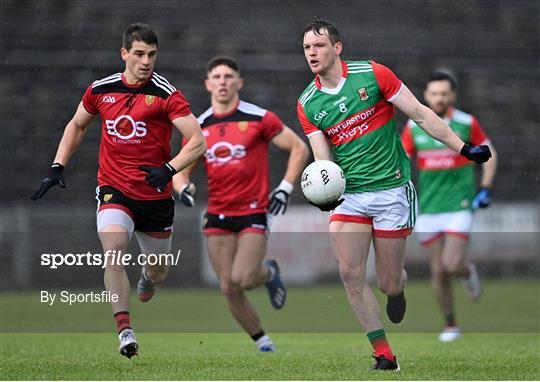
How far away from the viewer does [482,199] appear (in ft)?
35.3

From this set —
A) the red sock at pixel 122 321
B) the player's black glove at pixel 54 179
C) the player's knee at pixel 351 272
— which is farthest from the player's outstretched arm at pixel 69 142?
the player's knee at pixel 351 272

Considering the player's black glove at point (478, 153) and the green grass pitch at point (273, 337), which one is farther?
the green grass pitch at point (273, 337)

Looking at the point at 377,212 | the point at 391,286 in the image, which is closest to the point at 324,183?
the point at 377,212

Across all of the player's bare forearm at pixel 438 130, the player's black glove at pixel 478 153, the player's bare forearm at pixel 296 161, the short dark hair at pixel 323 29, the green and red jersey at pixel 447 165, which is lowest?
the player's black glove at pixel 478 153

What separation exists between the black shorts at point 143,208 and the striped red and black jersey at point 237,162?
3.70ft

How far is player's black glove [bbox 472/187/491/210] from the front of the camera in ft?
35.2

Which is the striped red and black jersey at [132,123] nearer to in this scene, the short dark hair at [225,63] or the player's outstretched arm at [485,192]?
the short dark hair at [225,63]

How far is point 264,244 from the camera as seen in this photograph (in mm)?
9039

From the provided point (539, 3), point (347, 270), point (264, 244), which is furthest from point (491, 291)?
point (347, 270)

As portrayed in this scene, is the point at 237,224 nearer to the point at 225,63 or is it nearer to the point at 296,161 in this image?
the point at 296,161

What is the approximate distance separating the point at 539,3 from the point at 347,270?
1438 centimetres

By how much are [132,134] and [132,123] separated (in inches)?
3.1

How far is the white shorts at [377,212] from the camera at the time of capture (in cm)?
718

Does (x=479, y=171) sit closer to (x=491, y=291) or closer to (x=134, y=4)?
(x=491, y=291)
